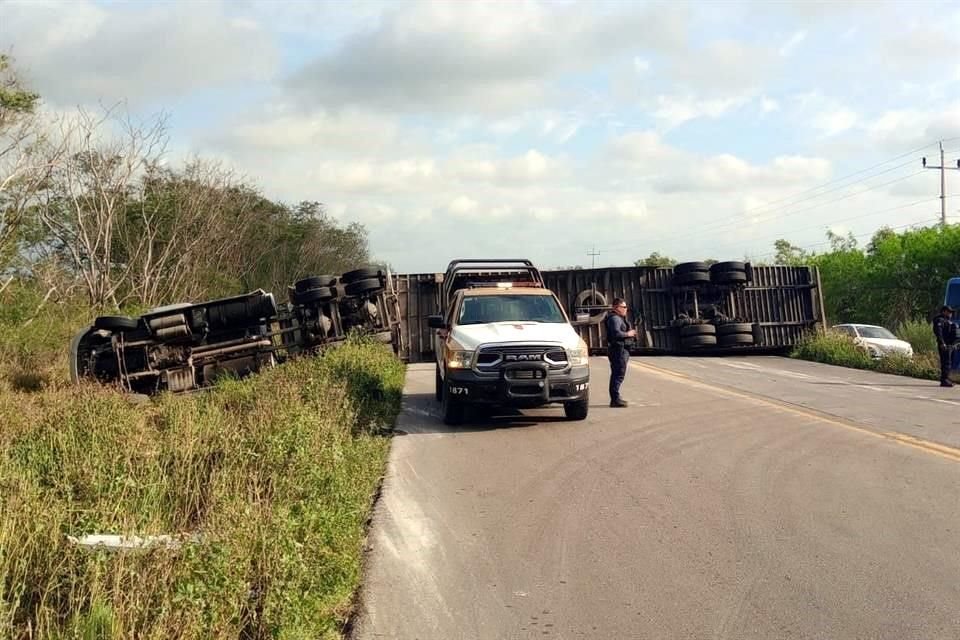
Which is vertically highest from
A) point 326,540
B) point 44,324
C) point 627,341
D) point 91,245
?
point 91,245

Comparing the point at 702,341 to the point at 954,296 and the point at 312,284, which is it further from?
the point at 312,284

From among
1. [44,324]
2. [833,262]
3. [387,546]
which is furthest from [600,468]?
[833,262]

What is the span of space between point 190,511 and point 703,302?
21.1 metres

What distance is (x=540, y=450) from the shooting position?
10.0m

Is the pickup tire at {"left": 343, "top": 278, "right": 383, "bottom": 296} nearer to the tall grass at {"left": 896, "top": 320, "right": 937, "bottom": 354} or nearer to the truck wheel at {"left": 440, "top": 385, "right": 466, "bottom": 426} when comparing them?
the truck wheel at {"left": 440, "top": 385, "right": 466, "bottom": 426}

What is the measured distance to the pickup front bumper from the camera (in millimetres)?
11352

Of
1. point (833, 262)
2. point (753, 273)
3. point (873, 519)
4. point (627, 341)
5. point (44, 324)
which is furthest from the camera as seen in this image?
point (833, 262)

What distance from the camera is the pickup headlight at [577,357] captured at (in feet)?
38.3

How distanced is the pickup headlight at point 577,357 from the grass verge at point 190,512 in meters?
2.79

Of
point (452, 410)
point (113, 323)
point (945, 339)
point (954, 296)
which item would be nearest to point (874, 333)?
point (954, 296)

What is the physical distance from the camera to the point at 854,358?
76.4 feet

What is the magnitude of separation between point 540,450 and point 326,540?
4647 millimetres

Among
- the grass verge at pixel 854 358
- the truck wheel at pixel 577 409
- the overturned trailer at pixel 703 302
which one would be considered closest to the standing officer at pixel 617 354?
the truck wheel at pixel 577 409

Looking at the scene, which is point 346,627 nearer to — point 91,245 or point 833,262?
point 91,245
